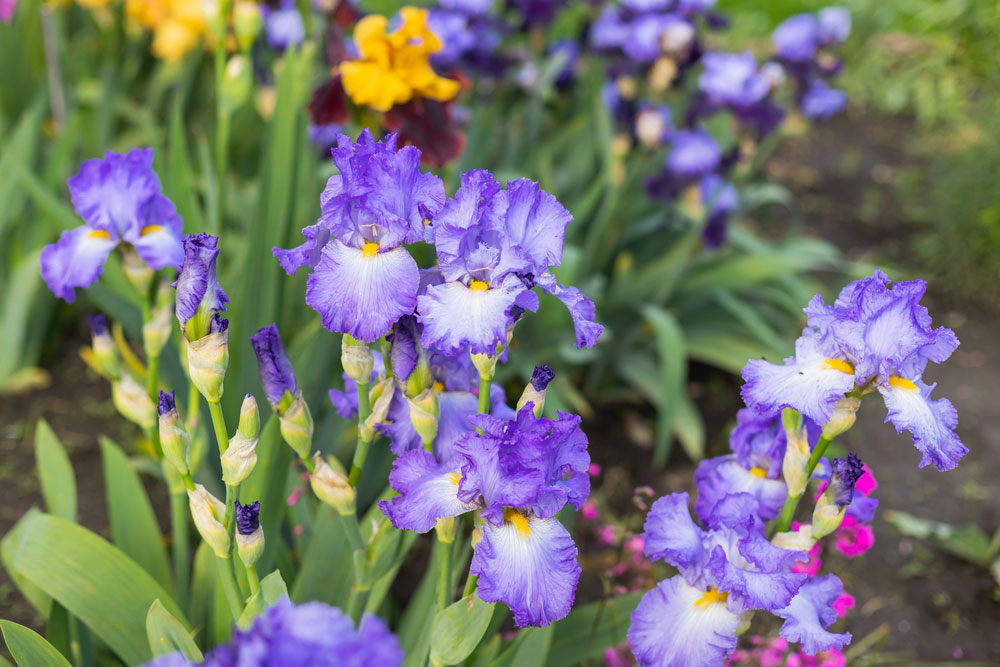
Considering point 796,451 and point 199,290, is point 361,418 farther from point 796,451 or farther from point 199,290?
point 796,451

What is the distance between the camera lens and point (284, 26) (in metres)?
2.66

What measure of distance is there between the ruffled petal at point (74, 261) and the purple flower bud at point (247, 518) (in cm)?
65

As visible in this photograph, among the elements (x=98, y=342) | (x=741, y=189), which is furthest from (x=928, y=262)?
(x=98, y=342)

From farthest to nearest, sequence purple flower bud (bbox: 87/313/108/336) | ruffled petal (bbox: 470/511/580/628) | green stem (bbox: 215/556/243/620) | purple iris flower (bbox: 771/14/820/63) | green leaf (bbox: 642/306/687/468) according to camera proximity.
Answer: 1. purple iris flower (bbox: 771/14/820/63)
2. green leaf (bbox: 642/306/687/468)
3. purple flower bud (bbox: 87/313/108/336)
4. green stem (bbox: 215/556/243/620)
5. ruffled petal (bbox: 470/511/580/628)

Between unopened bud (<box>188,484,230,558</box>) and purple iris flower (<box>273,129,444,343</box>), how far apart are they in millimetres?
321

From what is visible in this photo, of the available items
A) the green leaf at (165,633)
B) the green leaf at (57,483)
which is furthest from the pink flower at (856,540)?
the green leaf at (57,483)

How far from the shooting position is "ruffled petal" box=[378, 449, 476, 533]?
1.00 meters

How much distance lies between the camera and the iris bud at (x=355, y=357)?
1.05 m

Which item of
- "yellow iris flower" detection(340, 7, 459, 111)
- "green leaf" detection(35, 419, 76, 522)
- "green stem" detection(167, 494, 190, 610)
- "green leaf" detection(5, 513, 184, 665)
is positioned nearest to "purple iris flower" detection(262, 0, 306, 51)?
"yellow iris flower" detection(340, 7, 459, 111)

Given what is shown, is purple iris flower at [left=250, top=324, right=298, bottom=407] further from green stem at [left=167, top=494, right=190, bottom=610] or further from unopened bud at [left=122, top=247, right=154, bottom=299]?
green stem at [left=167, top=494, right=190, bottom=610]

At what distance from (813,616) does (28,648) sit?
1.07 metres

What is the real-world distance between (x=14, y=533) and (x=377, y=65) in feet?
4.20

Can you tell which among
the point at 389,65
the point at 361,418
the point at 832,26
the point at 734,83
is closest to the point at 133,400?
the point at 361,418

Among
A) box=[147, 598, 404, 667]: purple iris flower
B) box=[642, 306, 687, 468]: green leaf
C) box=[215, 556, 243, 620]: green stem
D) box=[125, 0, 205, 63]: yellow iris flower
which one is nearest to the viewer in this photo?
box=[147, 598, 404, 667]: purple iris flower
